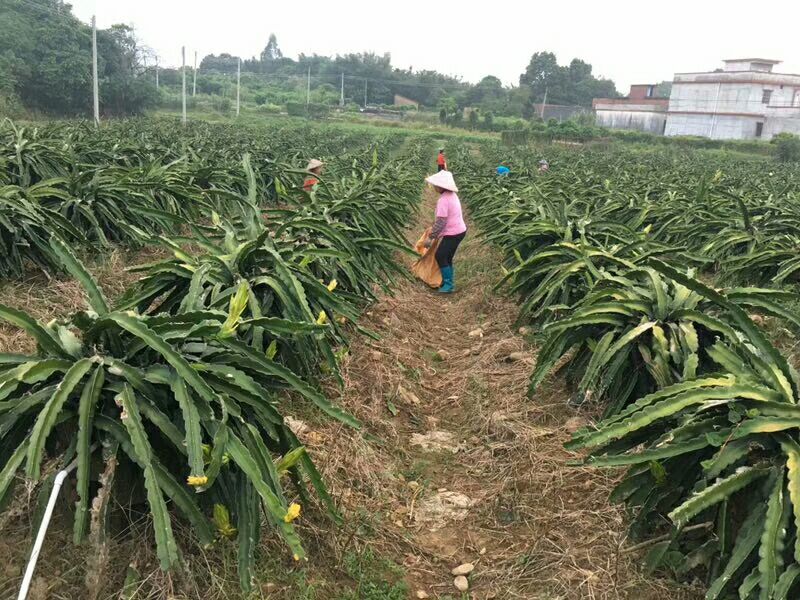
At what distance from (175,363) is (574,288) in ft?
10.6

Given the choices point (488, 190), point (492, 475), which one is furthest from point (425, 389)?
point (488, 190)

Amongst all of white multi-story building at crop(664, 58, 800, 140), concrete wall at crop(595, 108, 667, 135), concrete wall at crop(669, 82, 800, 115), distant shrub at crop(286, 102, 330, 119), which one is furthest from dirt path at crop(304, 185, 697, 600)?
concrete wall at crop(595, 108, 667, 135)

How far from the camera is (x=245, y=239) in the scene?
3.75m

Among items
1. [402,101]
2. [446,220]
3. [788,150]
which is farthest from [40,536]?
[402,101]

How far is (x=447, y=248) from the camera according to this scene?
7129mm

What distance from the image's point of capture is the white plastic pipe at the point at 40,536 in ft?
5.15

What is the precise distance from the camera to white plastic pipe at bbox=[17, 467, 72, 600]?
1.57m

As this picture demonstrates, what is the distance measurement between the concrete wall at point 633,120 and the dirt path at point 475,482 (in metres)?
61.6

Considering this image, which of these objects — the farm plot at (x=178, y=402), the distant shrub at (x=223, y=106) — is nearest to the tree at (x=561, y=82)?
the distant shrub at (x=223, y=106)

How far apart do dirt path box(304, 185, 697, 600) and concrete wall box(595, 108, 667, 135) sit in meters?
61.6

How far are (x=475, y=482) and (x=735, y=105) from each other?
61034 mm

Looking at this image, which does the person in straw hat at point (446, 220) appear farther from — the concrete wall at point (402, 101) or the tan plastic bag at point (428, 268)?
the concrete wall at point (402, 101)

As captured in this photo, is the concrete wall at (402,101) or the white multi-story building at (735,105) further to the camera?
the concrete wall at (402,101)

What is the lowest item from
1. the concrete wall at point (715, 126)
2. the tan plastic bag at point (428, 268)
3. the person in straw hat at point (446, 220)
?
the tan plastic bag at point (428, 268)
